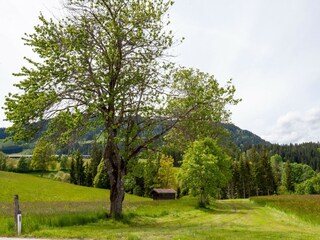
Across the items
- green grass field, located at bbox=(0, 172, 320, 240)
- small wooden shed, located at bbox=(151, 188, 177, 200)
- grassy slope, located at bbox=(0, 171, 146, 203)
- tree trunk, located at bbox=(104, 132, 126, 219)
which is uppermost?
tree trunk, located at bbox=(104, 132, 126, 219)

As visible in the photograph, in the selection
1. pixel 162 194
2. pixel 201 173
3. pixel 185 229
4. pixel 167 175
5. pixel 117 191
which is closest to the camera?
pixel 185 229

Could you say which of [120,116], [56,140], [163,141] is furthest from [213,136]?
[56,140]

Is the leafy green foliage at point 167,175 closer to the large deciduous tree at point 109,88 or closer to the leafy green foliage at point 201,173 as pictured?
the leafy green foliage at point 201,173

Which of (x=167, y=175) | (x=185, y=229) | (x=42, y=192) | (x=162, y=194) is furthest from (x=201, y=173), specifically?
(x=167, y=175)

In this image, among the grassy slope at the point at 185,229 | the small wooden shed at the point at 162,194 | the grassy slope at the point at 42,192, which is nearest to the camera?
the grassy slope at the point at 185,229

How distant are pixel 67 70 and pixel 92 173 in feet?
321

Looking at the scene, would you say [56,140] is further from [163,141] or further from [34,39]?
[163,141]

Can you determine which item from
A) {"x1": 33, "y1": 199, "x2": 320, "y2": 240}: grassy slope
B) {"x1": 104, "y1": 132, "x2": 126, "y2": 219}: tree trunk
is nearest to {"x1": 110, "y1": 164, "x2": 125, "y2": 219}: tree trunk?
{"x1": 104, "y1": 132, "x2": 126, "y2": 219}: tree trunk

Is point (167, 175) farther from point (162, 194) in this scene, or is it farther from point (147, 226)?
point (147, 226)

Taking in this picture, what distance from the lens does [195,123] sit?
23984 millimetres

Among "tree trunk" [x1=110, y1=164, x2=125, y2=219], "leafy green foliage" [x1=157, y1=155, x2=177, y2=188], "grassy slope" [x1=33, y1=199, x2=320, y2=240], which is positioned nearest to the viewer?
"grassy slope" [x1=33, y1=199, x2=320, y2=240]

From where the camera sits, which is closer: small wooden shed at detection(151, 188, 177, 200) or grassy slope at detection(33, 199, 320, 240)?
grassy slope at detection(33, 199, 320, 240)

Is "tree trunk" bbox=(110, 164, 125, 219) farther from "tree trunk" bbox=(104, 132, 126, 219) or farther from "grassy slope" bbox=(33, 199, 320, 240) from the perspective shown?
"grassy slope" bbox=(33, 199, 320, 240)

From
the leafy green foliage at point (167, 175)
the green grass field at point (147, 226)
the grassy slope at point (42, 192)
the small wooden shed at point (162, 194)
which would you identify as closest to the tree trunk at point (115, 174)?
the green grass field at point (147, 226)
